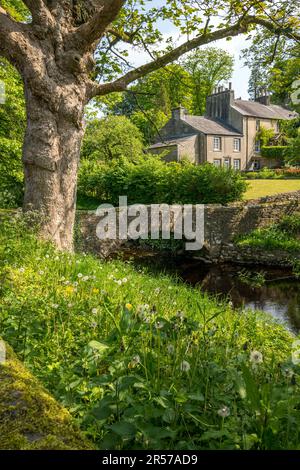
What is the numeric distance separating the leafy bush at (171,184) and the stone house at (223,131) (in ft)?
77.6

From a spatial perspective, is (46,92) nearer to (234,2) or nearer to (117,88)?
(117,88)

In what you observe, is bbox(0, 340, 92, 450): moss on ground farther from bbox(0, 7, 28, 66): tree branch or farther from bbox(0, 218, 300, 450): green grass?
bbox(0, 7, 28, 66): tree branch

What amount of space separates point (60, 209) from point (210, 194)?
11.2 m

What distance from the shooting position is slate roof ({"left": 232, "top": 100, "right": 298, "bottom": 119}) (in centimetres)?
5072

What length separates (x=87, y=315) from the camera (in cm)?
438

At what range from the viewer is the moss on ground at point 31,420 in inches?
73.3

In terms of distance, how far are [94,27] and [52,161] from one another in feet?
8.19

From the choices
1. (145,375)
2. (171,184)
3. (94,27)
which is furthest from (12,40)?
(171,184)

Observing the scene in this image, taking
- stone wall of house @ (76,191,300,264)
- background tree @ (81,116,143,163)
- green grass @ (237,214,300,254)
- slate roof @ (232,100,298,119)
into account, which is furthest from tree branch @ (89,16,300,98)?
slate roof @ (232,100,298,119)

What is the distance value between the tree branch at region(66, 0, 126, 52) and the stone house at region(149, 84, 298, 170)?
3486 cm

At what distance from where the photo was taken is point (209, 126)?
156ft

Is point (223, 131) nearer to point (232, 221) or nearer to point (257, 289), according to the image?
point (232, 221)

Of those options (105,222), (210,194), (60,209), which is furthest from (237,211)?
(60,209)

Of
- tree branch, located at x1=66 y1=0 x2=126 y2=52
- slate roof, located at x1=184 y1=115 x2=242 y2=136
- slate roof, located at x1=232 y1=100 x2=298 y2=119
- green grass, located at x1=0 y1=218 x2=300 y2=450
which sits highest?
slate roof, located at x1=232 y1=100 x2=298 y2=119
